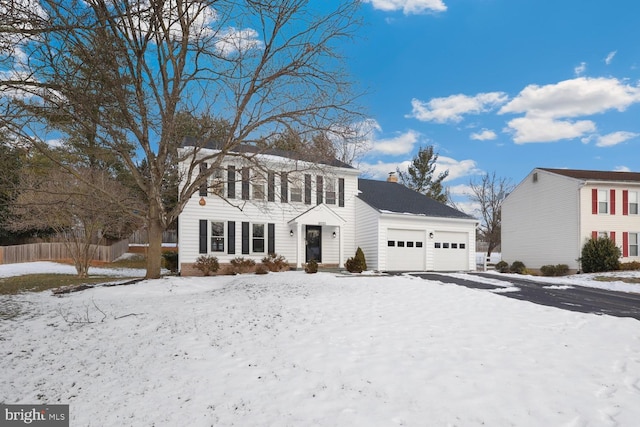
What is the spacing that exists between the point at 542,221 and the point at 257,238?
1796cm

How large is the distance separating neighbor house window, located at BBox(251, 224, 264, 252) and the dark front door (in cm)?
234

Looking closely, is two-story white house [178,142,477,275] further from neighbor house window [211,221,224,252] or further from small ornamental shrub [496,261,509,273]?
small ornamental shrub [496,261,509,273]

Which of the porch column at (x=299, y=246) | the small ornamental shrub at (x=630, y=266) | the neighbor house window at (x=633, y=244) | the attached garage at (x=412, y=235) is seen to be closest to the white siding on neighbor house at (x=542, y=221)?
the small ornamental shrub at (x=630, y=266)

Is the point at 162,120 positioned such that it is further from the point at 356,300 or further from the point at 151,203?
the point at 356,300

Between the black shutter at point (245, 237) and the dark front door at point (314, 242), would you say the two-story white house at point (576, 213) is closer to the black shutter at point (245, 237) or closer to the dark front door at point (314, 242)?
the dark front door at point (314, 242)

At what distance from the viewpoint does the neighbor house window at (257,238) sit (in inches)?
727

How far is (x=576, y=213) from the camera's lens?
21.7m

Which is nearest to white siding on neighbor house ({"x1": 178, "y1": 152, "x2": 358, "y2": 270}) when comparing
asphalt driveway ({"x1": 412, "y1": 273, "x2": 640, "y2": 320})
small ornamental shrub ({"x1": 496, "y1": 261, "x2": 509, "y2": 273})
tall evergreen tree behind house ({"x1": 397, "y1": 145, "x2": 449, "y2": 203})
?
asphalt driveway ({"x1": 412, "y1": 273, "x2": 640, "y2": 320})

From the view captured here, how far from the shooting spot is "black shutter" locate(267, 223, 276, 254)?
61.2 feet

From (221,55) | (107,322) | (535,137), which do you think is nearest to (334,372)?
(107,322)

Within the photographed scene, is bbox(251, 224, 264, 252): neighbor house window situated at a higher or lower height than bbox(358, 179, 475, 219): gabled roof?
lower

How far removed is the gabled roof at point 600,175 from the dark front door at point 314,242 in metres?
15.4

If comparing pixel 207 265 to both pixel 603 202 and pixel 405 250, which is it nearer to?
pixel 405 250

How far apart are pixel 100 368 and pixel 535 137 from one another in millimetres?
31428
